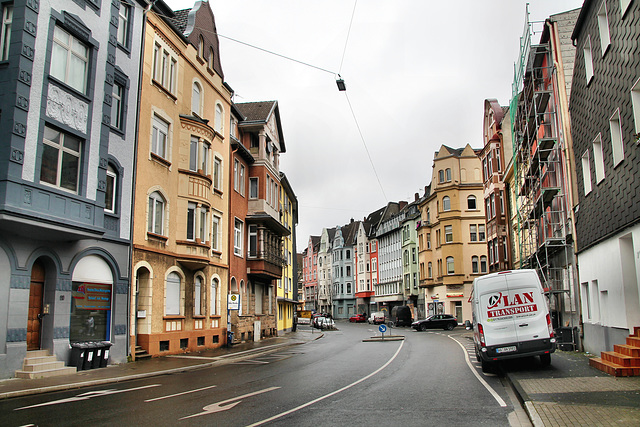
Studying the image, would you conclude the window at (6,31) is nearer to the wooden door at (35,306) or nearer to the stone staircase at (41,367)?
the wooden door at (35,306)

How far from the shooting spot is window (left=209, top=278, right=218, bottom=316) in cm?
2752

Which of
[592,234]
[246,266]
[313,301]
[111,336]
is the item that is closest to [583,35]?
[592,234]

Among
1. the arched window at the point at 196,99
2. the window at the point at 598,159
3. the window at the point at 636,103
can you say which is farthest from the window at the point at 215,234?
the window at the point at 636,103

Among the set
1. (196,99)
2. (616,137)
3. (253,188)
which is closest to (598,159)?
(616,137)

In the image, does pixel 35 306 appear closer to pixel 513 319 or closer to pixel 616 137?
pixel 513 319

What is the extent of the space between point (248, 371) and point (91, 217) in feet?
21.9

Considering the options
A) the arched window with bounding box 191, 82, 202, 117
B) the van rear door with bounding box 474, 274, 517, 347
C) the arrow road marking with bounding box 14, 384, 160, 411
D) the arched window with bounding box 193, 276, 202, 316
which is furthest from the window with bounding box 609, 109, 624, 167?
the arched window with bounding box 191, 82, 202, 117

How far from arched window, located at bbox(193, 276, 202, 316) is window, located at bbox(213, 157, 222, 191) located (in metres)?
5.33

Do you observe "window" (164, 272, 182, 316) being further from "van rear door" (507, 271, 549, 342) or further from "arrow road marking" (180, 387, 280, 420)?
"van rear door" (507, 271, 549, 342)

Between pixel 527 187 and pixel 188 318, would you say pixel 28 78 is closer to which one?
pixel 188 318

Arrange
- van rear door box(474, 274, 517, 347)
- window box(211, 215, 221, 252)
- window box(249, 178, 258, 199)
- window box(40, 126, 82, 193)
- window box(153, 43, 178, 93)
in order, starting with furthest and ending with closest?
1. window box(249, 178, 258, 199)
2. window box(211, 215, 221, 252)
3. window box(153, 43, 178, 93)
4. window box(40, 126, 82, 193)
5. van rear door box(474, 274, 517, 347)

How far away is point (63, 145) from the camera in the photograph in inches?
622

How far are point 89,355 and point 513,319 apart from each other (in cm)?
1255

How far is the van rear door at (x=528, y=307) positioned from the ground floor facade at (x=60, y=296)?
1246 centimetres
